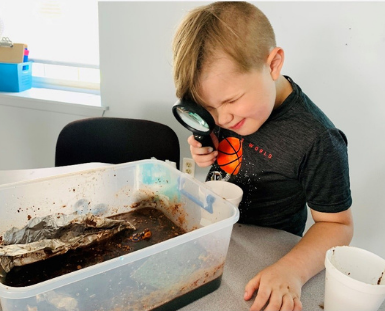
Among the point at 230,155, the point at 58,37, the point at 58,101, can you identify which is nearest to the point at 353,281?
the point at 230,155

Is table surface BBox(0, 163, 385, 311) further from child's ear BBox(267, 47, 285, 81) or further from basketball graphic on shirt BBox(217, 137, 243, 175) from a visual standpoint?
child's ear BBox(267, 47, 285, 81)

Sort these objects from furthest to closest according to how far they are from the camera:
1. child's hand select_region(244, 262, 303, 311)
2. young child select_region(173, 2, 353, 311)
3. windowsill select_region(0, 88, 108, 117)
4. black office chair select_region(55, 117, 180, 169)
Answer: windowsill select_region(0, 88, 108, 117) → black office chair select_region(55, 117, 180, 169) → young child select_region(173, 2, 353, 311) → child's hand select_region(244, 262, 303, 311)

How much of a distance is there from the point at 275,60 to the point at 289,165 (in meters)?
0.28

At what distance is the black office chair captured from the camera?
1322mm

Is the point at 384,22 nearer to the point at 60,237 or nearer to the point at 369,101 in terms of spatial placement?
the point at 369,101

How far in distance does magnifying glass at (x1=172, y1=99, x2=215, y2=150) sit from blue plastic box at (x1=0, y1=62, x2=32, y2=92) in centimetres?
142

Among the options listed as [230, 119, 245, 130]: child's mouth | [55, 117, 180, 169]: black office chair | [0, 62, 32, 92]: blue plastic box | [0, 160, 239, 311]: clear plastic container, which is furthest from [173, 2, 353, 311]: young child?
[0, 62, 32, 92]: blue plastic box

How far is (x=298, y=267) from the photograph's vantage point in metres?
0.70

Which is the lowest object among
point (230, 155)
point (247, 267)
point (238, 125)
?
point (247, 267)

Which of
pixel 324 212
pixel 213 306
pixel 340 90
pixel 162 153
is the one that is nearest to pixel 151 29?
pixel 162 153

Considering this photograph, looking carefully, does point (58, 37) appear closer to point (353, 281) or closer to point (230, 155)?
point (230, 155)

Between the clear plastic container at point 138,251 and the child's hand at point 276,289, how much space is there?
0.07 metres

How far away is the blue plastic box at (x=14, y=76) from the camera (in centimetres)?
188

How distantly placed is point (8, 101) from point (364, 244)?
74.1 inches
